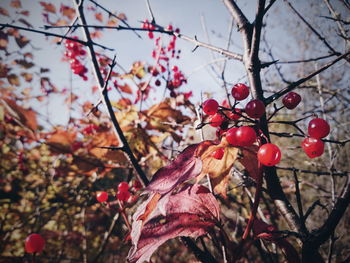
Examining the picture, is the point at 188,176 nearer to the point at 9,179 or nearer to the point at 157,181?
the point at 157,181

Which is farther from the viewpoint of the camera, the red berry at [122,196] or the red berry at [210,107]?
the red berry at [122,196]

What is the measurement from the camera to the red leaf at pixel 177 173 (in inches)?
26.1

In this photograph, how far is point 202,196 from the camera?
0.86m

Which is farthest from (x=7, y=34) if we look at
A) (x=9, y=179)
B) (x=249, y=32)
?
(x=249, y=32)

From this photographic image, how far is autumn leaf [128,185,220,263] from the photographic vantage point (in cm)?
76

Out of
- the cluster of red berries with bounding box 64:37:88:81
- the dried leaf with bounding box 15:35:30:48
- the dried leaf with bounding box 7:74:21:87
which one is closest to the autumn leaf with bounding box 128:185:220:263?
the cluster of red berries with bounding box 64:37:88:81

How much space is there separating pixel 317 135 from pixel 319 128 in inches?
1.0

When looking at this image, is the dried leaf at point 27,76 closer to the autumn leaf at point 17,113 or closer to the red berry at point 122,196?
the autumn leaf at point 17,113

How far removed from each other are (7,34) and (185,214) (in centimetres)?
423

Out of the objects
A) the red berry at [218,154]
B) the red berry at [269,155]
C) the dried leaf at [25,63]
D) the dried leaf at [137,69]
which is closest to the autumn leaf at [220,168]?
the red berry at [218,154]

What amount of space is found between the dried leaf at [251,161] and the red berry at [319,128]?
0.69ft

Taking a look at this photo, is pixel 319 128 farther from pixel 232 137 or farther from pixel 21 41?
pixel 21 41

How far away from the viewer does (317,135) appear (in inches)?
28.5

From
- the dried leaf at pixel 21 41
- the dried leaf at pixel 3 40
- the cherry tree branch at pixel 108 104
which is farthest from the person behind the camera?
the dried leaf at pixel 3 40
